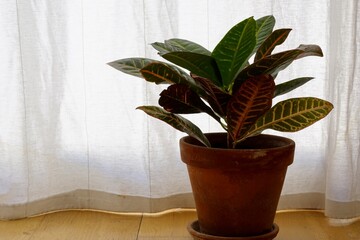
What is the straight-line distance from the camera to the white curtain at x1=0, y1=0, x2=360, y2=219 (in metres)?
1.74

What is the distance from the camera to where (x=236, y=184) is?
1404 mm

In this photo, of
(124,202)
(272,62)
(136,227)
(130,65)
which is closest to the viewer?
(272,62)

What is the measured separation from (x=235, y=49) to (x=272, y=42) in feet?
0.31

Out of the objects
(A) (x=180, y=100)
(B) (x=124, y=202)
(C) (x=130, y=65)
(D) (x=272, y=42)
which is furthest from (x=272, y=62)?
(B) (x=124, y=202)

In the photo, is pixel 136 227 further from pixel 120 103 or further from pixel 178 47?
pixel 178 47

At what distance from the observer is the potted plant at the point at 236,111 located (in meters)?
1.34

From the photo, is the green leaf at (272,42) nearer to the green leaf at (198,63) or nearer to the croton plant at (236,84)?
the croton plant at (236,84)

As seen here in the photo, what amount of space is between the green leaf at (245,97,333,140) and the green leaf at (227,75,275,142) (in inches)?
0.7

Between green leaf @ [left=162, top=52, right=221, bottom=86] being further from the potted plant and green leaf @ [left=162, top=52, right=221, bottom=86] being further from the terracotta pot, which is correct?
the terracotta pot

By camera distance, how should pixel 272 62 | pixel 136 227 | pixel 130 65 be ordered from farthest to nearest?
pixel 136 227, pixel 130 65, pixel 272 62

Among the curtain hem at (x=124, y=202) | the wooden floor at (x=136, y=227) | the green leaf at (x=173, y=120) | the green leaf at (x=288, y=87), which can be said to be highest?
the green leaf at (x=288, y=87)

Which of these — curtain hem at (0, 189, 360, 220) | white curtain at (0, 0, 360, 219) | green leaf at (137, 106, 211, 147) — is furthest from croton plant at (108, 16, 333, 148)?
curtain hem at (0, 189, 360, 220)

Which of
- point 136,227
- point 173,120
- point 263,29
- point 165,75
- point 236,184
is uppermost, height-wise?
point 263,29

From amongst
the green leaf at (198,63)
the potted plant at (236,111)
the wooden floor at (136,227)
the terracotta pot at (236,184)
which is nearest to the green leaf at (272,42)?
the potted plant at (236,111)
